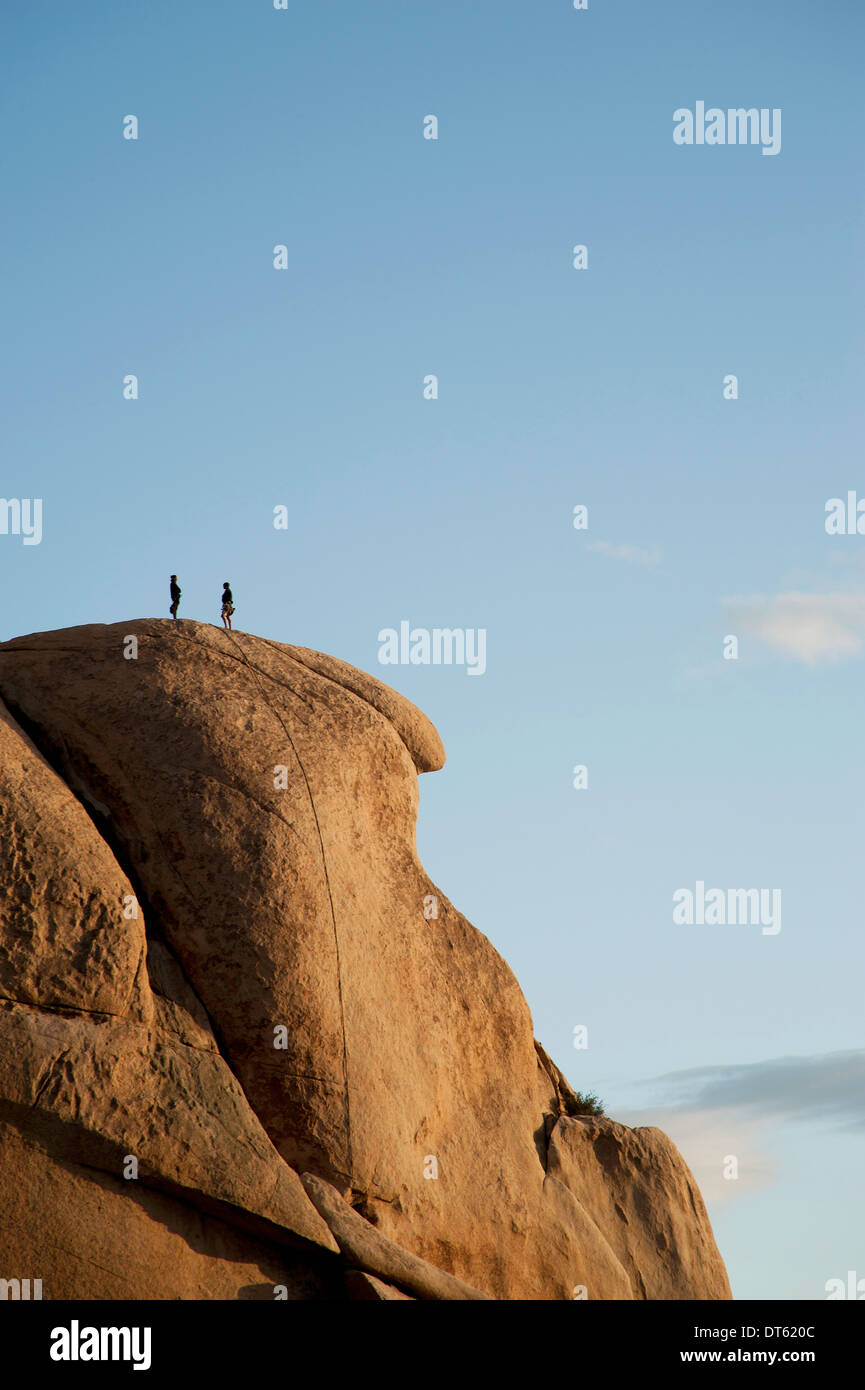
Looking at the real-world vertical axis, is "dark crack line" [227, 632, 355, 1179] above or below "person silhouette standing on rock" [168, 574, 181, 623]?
below

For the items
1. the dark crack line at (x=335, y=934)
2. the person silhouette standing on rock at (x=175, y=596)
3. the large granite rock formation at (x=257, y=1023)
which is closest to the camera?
the large granite rock formation at (x=257, y=1023)

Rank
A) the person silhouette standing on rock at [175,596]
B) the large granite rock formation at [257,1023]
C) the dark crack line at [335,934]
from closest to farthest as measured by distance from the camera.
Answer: the large granite rock formation at [257,1023], the dark crack line at [335,934], the person silhouette standing on rock at [175,596]

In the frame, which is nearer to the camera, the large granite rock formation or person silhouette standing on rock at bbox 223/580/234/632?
the large granite rock formation

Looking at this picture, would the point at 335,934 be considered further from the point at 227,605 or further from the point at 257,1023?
the point at 227,605

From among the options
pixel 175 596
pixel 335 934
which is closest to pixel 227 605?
pixel 175 596

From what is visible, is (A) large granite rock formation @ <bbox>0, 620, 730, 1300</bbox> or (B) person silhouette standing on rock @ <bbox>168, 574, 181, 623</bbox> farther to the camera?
(B) person silhouette standing on rock @ <bbox>168, 574, 181, 623</bbox>

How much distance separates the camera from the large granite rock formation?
17078 mm

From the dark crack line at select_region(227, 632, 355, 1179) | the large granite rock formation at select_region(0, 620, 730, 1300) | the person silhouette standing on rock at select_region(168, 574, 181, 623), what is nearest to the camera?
the large granite rock formation at select_region(0, 620, 730, 1300)

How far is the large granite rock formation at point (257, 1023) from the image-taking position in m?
17.1

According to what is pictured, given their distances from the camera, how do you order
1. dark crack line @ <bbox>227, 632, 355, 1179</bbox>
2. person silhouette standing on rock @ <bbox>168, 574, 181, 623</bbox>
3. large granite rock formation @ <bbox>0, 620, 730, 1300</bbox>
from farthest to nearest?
person silhouette standing on rock @ <bbox>168, 574, 181, 623</bbox> < dark crack line @ <bbox>227, 632, 355, 1179</bbox> < large granite rock formation @ <bbox>0, 620, 730, 1300</bbox>

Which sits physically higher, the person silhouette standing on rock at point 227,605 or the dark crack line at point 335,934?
the person silhouette standing on rock at point 227,605
